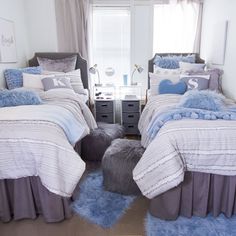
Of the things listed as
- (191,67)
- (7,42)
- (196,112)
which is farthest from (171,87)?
(7,42)

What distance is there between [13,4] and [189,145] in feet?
10.5

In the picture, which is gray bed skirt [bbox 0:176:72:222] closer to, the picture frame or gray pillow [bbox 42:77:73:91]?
gray pillow [bbox 42:77:73:91]

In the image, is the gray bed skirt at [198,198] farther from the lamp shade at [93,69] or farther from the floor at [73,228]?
the lamp shade at [93,69]

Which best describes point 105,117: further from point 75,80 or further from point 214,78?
point 214,78

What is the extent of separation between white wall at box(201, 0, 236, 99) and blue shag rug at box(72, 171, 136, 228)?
193cm

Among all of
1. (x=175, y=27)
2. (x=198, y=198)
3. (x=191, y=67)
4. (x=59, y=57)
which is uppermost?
(x=175, y=27)

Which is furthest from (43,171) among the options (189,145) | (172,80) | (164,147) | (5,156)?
(172,80)

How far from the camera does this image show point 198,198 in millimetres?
1764

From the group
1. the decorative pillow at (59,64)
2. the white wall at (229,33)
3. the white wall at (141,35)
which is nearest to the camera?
the white wall at (229,33)

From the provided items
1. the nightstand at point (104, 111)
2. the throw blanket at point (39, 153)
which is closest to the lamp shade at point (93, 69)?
the nightstand at point (104, 111)

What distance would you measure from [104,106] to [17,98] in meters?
1.61

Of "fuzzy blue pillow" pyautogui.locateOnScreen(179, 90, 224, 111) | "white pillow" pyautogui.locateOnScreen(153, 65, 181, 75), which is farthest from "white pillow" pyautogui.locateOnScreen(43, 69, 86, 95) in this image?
"fuzzy blue pillow" pyautogui.locateOnScreen(179, 90, 224, 111)

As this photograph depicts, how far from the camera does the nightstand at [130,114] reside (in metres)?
3.62

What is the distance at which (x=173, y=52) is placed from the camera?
12.8 ft
